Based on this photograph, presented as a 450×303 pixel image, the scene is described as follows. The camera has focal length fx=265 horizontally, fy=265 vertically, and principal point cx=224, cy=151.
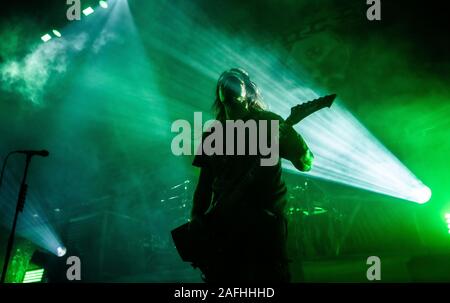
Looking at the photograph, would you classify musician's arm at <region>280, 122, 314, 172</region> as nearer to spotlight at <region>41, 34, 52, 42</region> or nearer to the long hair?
the long hair

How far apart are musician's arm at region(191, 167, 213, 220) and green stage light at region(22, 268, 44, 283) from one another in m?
19.1

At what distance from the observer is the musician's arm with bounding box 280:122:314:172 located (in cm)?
170

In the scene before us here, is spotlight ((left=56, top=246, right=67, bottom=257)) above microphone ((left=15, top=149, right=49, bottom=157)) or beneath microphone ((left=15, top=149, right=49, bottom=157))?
beneath

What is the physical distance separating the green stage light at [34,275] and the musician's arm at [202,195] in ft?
62.8

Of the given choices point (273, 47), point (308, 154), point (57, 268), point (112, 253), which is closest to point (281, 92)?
point (273, 47)

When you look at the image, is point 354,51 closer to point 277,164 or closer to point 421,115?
point 421,115

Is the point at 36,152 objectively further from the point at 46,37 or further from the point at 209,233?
the point at 209,233

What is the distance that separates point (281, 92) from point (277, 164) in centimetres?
636

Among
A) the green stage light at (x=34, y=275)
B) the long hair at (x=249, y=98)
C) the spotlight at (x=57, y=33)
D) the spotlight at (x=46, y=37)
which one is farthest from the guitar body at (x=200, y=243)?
the green stage light at (x=34, y=275)

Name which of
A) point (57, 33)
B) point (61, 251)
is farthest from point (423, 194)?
point (61, 251)

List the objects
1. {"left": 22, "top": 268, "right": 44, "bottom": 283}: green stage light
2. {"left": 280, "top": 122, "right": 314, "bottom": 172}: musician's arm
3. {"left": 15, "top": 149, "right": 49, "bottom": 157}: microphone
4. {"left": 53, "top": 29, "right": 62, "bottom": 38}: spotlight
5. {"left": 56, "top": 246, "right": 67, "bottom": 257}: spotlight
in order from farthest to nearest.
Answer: {"left": 22, "top": 268, "right": 44, "bottom": 283}: green stage light, {"left": 56, "top": 246, "right": 67, "bottom": 257}: spotlight, {"left": 15, "top": 149, "right": 49, "bottom": 157}: microphone, {"left": 53, "top": 29, "right": 62, "bottom": 38}: spotlight, {"left": 280, "top": 122, "right": 314, "bottom": 172}: musician's arm

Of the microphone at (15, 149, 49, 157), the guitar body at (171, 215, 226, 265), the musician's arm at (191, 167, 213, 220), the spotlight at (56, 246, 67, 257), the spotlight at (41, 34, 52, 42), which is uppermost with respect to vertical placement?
the spotlight at (41, 34, 52, 42)

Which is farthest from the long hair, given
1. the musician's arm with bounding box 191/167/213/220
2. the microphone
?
the microphone

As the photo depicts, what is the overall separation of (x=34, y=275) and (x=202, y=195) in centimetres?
2000
